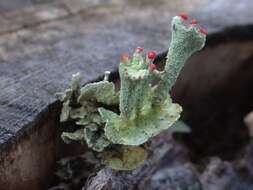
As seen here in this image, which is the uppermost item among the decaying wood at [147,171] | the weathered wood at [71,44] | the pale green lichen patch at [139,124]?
the weathered wood at [71,44]

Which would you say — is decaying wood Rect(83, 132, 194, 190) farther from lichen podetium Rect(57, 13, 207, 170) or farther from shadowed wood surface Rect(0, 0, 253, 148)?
shadowed wood surface Rect(0, 0, 253, 148)

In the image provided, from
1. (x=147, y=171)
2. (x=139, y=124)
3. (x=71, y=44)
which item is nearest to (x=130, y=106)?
(x=139, y=124)

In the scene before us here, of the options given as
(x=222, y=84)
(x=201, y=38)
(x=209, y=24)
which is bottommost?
(x=222, y=84)

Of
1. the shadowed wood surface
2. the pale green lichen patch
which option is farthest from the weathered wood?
the pale green lichen patch

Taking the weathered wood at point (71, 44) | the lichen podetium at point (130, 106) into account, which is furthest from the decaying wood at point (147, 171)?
the weathered wood at point (71, 44)

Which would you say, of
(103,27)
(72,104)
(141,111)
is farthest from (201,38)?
(103,27)

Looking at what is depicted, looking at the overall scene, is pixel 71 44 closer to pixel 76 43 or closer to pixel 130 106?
pixel 76 43

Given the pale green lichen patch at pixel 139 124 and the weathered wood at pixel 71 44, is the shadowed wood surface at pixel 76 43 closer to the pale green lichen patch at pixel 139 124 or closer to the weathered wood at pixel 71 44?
the weathered wood at pixel 71 44

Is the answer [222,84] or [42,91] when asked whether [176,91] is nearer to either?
[222,84]

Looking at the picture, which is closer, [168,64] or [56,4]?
[168,64]
